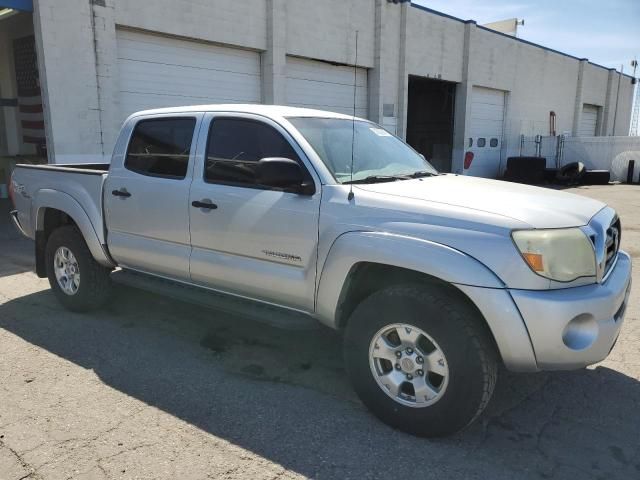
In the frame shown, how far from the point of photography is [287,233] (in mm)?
3561

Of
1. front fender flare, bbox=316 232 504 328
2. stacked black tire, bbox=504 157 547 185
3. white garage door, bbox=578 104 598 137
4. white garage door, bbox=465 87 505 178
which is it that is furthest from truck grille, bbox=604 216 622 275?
white garage door, bbox=578 104 598 137

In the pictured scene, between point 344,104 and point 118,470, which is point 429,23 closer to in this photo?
point 344,104

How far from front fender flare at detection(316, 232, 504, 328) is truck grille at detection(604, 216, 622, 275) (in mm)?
924

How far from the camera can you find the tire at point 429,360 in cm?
288

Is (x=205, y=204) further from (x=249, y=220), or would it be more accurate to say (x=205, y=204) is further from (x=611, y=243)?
(x=611, y=243)

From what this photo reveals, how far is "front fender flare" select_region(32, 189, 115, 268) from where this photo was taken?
4898 mm

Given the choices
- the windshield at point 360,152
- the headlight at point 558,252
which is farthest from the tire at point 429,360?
the windshield at point 360,152

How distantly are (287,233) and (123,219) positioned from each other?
1853mm

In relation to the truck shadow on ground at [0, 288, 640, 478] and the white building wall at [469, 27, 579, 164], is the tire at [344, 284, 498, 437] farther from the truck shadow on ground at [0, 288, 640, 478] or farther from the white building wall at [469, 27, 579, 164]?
the white building wall at [469, 27, 579, 164]

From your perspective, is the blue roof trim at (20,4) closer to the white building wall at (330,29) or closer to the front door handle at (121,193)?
the white building wall at (330,29)

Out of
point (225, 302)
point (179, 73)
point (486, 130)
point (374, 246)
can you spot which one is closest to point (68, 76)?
point (179, 73)

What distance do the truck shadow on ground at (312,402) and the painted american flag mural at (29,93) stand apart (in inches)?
395

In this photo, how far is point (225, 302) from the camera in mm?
4027

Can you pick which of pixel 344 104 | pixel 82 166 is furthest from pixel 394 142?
pixel 344 104
